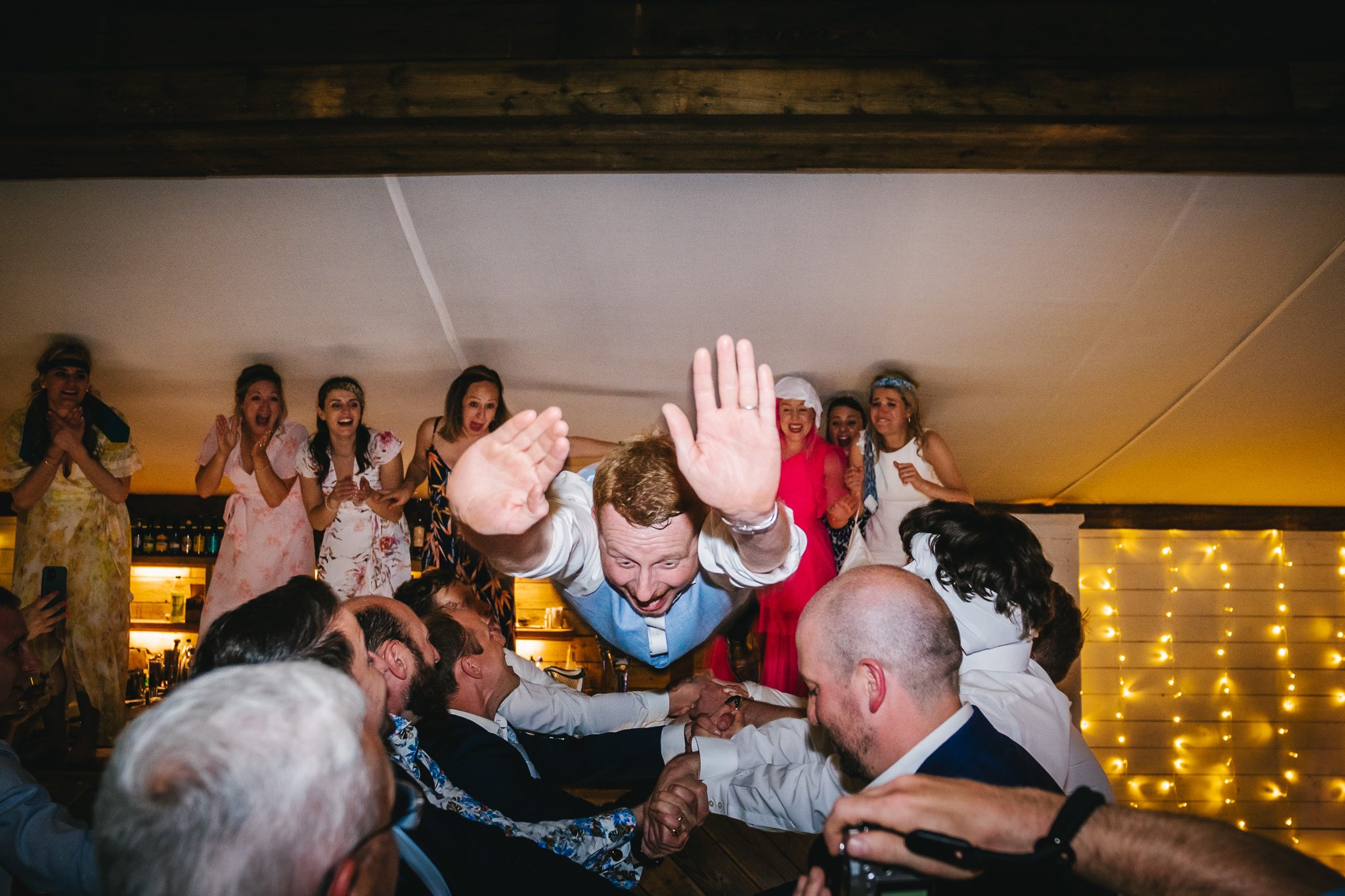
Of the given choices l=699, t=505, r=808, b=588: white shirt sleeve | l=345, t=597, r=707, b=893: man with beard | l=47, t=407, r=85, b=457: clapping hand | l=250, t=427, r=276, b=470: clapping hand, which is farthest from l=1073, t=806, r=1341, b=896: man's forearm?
l=47, t=407, r=85, b=457: clapping hand

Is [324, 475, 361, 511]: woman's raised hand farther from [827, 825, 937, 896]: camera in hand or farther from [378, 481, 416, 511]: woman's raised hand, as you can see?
[827, 825, 937, 896]: camera in hand

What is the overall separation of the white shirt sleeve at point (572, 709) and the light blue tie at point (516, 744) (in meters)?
0.09

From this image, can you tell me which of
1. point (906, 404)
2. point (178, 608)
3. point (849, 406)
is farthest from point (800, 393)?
point (178, 608)

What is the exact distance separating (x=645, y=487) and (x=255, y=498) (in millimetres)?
2469

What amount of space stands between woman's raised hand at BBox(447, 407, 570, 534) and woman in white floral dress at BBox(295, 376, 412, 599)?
210 cm

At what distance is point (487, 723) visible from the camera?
217 centimetres

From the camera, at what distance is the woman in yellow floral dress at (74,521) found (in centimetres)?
340

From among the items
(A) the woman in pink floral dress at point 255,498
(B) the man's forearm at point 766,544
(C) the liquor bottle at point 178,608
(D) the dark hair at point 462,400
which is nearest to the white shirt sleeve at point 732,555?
(B) the man's forearm at point 766,544

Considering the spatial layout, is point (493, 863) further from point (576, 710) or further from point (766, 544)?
point (576, 710)

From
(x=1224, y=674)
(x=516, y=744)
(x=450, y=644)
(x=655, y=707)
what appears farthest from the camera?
(x=1224, y=674)

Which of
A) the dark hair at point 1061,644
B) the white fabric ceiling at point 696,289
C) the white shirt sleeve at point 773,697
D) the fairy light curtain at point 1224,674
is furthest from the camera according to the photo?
the fairy light curtain at point 1224,674

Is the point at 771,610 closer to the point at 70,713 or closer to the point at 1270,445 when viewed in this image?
the point at 1270,445

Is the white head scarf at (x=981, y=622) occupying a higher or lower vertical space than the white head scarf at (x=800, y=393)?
lower

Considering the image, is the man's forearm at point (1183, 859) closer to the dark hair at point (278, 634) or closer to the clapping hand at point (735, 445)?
the clapping hand at point (735, 445)
